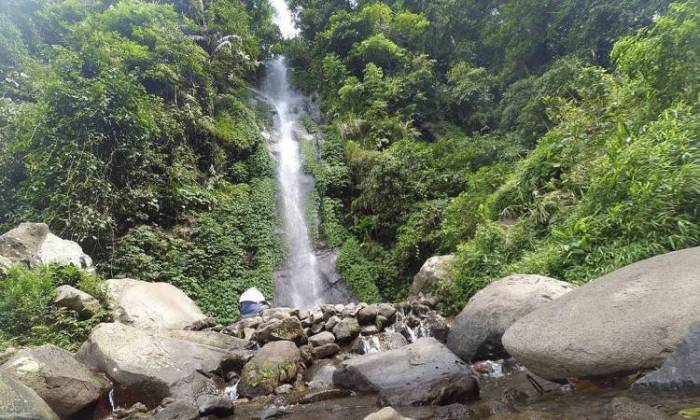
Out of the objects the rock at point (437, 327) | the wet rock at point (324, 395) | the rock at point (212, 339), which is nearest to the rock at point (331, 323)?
the rock at point (212, 339)

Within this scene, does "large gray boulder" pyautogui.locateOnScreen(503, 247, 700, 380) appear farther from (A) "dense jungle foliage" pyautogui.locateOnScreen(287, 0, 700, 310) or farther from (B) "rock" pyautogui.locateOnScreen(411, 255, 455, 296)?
(B) "rock" pyautogui.locateOnScreen(411, 255, 455, 296)

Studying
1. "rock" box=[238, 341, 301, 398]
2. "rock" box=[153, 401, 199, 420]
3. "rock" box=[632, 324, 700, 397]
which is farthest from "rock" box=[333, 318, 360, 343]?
"rock" box=[632, 324, 700, 397]

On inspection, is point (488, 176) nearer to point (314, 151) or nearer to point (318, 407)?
point (318, 407)

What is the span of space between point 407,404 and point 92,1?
22.9 meters

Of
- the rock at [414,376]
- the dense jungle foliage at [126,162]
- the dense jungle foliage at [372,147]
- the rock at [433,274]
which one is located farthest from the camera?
the dense jungle foliage at [126,162]

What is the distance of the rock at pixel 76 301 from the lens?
694 centimetres

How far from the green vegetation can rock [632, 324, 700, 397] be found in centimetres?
783

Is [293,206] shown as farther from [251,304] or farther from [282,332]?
[282,332]

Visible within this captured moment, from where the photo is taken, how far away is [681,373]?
2816 millimetres

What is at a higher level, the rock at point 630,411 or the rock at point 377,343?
the rock at point 377,343

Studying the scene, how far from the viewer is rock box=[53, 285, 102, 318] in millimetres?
6941

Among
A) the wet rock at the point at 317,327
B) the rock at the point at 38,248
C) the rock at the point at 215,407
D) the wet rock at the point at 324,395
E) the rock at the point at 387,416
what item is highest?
the rock at the point at 38,248

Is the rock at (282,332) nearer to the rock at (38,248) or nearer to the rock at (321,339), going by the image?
the rock at (321,339)

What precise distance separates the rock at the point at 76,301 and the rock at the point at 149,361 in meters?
1.33
